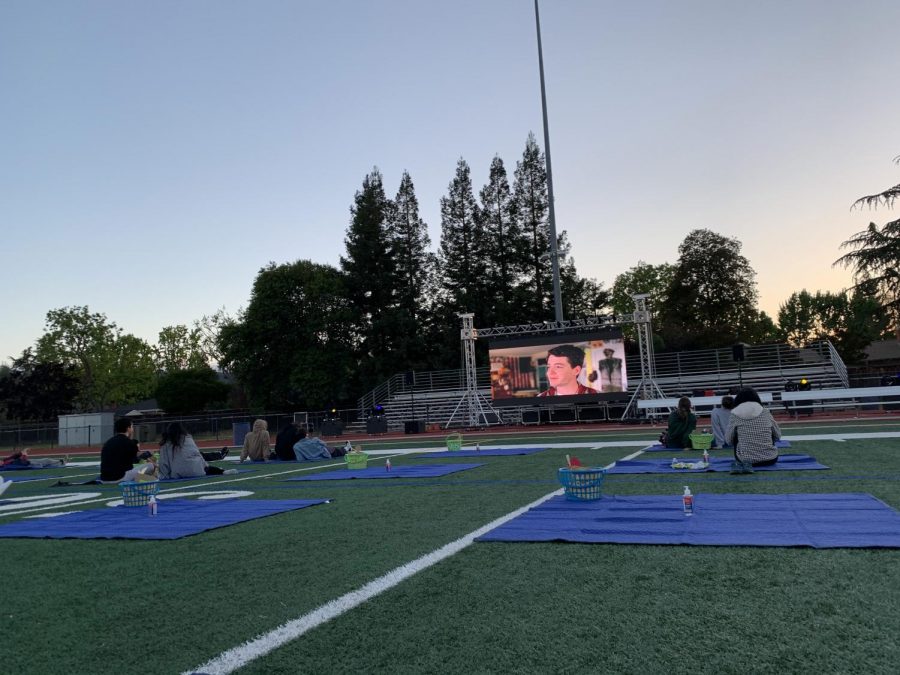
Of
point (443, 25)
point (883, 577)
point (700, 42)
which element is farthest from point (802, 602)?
point (443, 25)

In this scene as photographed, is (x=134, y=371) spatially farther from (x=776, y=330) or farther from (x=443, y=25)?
(x=776, y=330)

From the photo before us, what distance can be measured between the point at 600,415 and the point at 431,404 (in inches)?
468

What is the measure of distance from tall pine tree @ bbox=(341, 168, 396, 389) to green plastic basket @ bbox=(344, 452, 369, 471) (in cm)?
3280

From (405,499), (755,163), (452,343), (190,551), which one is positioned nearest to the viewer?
(190,551)

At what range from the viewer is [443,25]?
21.6 meters

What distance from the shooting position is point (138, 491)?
7.89 meters

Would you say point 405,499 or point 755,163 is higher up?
point 755,163

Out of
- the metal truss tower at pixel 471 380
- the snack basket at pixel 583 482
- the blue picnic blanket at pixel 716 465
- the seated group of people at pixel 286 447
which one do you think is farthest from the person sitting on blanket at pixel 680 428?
the metal truss tower at pixel 471 380

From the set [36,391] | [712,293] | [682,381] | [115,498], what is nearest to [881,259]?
[682,381]

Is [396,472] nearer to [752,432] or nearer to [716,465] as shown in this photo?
[716,465]

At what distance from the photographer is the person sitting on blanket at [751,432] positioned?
847cm

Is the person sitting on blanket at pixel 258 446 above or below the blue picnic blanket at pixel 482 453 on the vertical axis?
above

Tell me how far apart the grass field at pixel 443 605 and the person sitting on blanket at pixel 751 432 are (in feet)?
8.48

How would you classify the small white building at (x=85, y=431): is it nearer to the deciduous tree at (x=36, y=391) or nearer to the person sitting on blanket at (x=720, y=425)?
the deciduous tree at (x=36, y=391)
